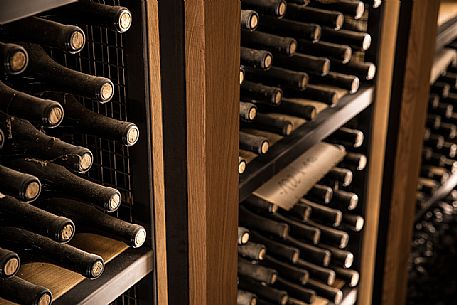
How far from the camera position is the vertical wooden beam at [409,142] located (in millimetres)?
1409

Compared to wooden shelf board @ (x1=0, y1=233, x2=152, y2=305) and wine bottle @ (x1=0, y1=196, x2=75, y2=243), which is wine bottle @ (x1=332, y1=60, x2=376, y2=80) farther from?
wine bottle @ (x1=0, y1=196, x2=75, y2=243)

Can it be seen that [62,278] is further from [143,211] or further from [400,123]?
[400,123]

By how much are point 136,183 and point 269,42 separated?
0.31 m

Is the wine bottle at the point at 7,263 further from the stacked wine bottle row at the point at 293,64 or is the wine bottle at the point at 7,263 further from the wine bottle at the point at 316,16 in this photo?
the wine bottle at the point at 316,16

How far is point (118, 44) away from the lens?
0.96 meters

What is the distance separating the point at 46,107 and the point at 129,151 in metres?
0.20

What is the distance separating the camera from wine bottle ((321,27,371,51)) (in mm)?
1314

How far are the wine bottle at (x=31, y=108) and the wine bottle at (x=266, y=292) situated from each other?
0.66 m

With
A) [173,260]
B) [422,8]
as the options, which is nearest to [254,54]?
[173,260]

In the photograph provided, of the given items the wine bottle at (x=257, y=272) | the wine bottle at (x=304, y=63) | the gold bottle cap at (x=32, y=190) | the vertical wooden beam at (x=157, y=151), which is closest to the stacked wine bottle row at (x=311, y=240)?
the wine bottle at (x=257, y=272)

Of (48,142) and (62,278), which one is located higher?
(48,142)

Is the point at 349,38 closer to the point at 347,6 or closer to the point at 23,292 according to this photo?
the point at 347,6

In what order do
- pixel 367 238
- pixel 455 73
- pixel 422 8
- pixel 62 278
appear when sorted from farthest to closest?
pixel 455 73, pixel 367 238, pixel 422 8, pixel 62 278

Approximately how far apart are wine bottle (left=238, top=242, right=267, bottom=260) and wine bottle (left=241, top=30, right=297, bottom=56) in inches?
13.1
